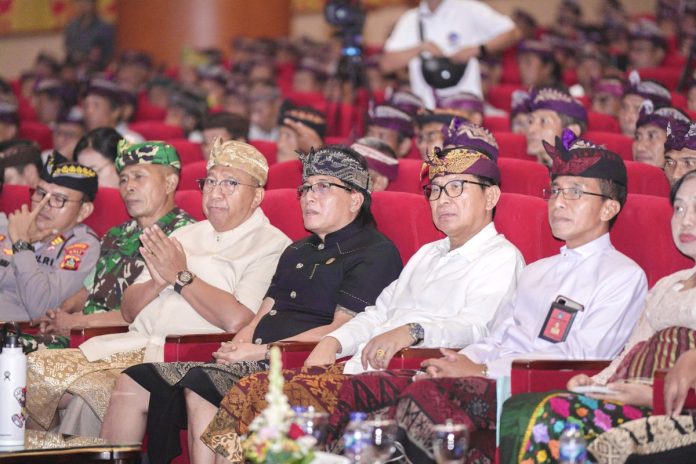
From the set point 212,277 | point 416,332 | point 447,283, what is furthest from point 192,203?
point 416,332

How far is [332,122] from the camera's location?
7785 millimetres

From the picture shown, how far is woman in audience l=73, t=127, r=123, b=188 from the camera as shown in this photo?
5828mm

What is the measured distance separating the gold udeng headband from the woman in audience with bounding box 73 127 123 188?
229 centimetres

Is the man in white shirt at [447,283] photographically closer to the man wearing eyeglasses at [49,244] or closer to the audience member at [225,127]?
the man wearing eyeglasses at [49,244]

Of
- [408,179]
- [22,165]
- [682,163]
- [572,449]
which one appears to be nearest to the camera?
[572,449]

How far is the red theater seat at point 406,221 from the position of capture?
14.5ft

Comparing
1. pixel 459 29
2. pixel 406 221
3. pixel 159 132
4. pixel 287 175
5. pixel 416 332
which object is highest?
pixel 459 29

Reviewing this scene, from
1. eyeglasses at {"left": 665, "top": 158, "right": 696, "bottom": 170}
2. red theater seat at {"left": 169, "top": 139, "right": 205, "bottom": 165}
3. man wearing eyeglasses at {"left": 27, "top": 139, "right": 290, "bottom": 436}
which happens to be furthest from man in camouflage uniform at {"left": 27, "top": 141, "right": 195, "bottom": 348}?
eyeglasses at {"left": 665, "top": 158, "right": 696, "bottom": 170}

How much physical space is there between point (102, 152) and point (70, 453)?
273cm

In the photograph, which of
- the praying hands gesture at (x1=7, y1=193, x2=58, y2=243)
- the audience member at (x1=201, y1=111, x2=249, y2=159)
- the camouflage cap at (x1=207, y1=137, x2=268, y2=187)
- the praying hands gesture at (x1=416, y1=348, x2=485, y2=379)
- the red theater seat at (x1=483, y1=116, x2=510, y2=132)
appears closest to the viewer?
the praying hands gesture at (x1=416, y1=348, x2=485, y2=379)

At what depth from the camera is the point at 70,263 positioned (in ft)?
16.4

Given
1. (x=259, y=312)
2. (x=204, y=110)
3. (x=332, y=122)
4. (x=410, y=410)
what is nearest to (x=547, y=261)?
(x=410, y=410)

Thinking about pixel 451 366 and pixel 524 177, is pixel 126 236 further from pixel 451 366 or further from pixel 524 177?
pixel 451 366

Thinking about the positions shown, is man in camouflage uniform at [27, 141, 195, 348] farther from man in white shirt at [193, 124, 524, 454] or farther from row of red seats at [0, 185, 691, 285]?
man in white shirt at [193, 124, 524, 454]
